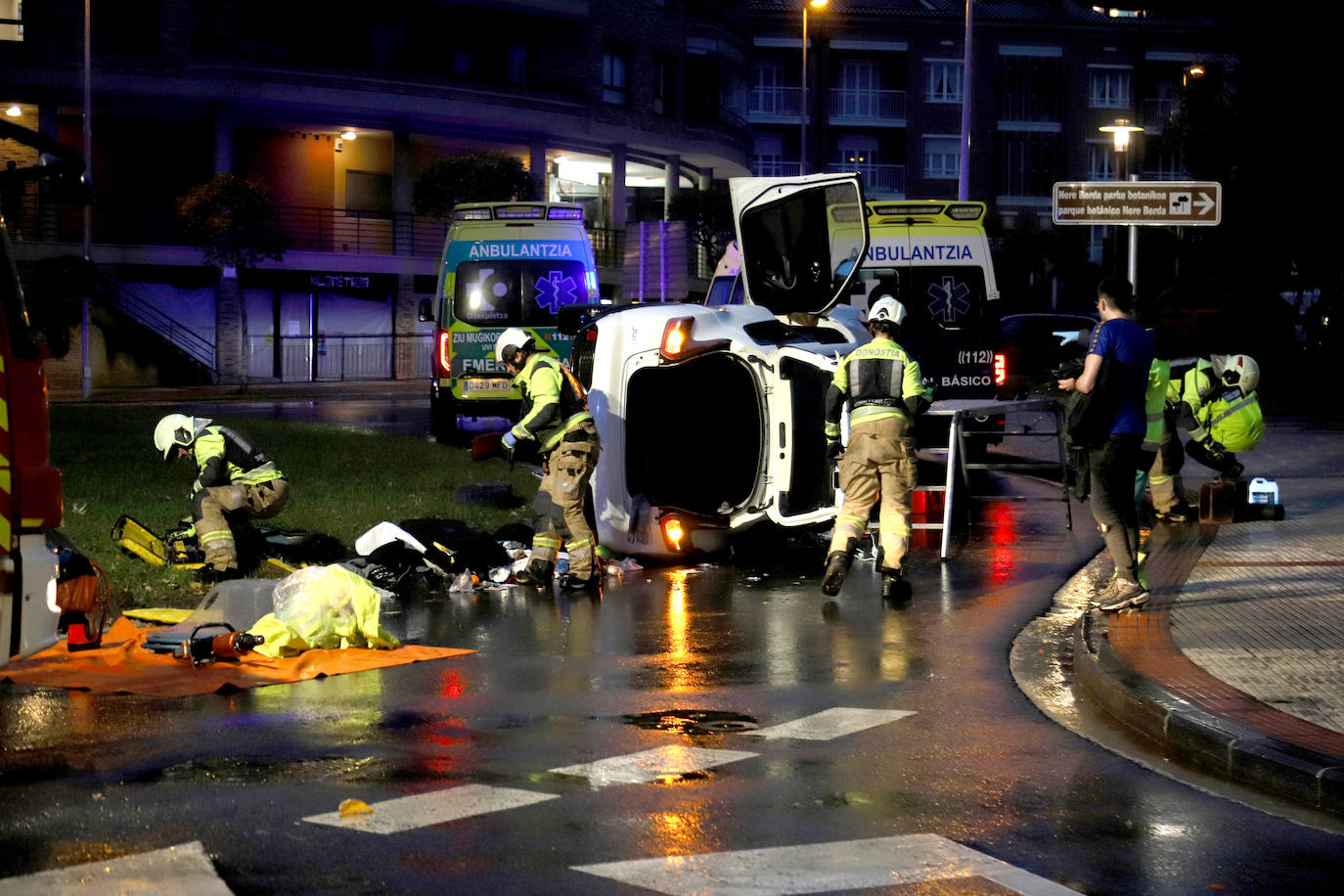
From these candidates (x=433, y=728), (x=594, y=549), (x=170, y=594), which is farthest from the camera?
(x=594, y=549)

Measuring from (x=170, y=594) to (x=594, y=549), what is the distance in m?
2.76

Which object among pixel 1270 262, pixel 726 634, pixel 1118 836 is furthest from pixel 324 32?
pixel 1118 836

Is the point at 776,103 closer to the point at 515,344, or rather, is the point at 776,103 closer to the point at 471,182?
the point at 471,182

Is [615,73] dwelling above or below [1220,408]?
above

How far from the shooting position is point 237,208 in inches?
1615

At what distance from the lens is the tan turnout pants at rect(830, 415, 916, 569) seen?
11.2m

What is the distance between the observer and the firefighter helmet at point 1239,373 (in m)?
15.8

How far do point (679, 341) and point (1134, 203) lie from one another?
400 cm

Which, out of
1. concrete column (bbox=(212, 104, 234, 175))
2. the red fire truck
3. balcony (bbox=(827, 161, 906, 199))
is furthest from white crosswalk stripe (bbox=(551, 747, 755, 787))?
balcony (bbox=(827, 161, 906, 199))

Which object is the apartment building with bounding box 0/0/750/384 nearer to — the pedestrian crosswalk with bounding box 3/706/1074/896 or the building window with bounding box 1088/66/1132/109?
the building window with bounding box 1088/66/1132/109

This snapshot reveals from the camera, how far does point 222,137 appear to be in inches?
1773

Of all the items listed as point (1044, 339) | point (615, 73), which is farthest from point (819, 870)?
point (615, 73)

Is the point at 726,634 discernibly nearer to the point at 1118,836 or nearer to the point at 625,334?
the point at 625,334

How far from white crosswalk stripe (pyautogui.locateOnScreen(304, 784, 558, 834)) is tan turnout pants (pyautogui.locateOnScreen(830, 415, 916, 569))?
5.38 metres
